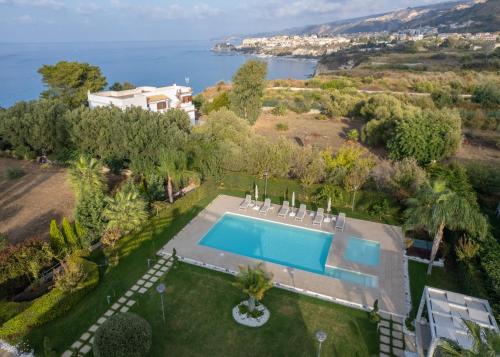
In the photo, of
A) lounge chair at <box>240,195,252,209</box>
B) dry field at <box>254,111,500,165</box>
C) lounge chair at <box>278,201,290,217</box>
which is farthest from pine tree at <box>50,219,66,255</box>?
dry field at <box>254,111,500,165</box>

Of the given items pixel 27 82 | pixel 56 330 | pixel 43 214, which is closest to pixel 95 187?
pixel 43 214

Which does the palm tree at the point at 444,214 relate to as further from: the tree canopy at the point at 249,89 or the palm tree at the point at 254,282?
the tree canopy at the point at 249,89

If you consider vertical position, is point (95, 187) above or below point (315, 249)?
above

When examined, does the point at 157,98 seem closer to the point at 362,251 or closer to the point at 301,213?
the point at 301,213

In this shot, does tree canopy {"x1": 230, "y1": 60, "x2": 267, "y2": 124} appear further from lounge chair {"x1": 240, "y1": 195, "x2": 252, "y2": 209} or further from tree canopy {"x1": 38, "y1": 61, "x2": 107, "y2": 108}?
tree canopy {"x1": 38, "y1": 61, "x2": 107, "y2": 108}

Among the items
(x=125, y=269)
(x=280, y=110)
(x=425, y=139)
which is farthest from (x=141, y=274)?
(x=280, y=110)

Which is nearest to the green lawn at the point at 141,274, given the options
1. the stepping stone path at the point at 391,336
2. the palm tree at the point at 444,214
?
the stepping stone path at the point at 391,336

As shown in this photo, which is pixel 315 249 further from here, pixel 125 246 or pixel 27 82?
pixel 27 82
